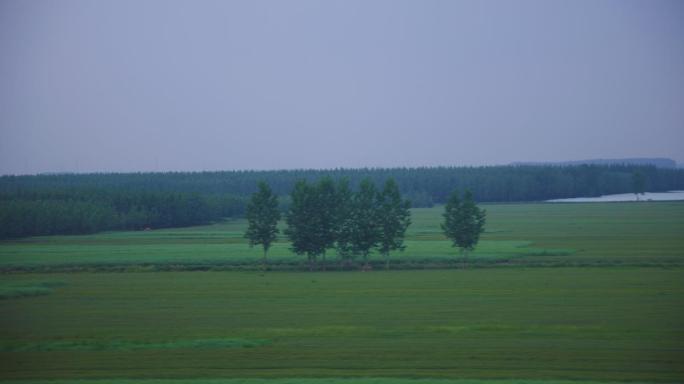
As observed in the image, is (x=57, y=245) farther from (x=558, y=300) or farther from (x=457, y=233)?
(x=558, y=300)

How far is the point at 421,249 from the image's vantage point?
78.8 metres

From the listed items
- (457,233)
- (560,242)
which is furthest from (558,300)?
(560,242)

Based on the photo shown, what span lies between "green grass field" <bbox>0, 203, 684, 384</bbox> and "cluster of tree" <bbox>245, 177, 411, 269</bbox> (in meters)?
2.52

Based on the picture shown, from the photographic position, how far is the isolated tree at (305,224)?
234 ft

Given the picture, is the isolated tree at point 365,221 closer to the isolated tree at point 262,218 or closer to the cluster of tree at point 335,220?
the cluster of tree at point 335,220

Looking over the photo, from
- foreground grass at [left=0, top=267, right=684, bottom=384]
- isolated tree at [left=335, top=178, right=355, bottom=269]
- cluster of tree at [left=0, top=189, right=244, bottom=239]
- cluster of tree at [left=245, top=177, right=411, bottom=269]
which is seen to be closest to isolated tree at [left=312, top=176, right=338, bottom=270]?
cluster of tree at [left=245, top=177, right=411, bottom=269]

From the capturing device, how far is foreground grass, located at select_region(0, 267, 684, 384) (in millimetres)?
27359

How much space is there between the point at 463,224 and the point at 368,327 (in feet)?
122

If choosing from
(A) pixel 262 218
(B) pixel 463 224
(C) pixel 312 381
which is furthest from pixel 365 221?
(C) pixel 312 381

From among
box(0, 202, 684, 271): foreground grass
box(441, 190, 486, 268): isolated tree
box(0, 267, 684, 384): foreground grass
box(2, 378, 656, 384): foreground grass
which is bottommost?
box(2, 378, 656, 384): foreground grass

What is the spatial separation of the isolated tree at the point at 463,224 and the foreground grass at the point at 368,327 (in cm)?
1447

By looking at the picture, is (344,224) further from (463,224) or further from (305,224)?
(463,224)

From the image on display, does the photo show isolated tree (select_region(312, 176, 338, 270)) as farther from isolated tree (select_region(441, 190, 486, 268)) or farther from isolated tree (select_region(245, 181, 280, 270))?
isolated tree (select_region(441, 190, 486, 268))

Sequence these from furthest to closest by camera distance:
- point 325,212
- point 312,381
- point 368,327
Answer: point 325,212, point 368,327, point 312,381
